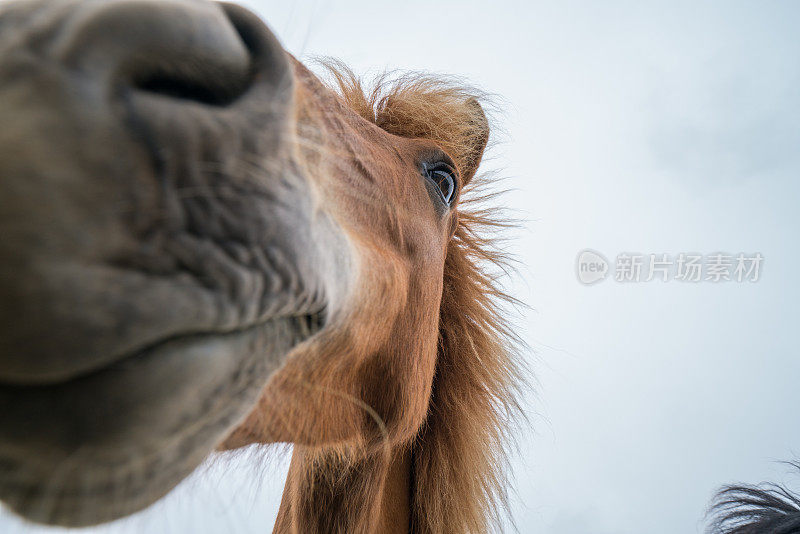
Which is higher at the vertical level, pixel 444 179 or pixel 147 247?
pixel 147 247

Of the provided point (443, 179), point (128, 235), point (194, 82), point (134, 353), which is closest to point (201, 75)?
point (194, 82)

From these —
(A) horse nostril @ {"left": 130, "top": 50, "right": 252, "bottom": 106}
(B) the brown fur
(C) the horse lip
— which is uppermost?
(A) horse nostril @ {"left": 130, "top": 50, "right": 252, "bottom": 106}

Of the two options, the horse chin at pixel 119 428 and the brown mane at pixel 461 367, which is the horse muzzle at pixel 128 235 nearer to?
the horse chin at pixel 119 428

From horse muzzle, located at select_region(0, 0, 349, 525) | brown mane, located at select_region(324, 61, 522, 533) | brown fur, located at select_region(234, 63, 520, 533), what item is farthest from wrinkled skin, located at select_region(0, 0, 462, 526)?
brown mane, located at select_region(324, 61, 522, 533)

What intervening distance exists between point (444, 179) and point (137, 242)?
126 centimetres

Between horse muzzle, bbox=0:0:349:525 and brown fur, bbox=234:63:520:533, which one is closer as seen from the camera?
horse muzzle, bbox=0:0:349:525

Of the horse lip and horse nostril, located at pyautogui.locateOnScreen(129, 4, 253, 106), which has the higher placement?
horse nostril, located at pyautogui.locateOnScreen(129, 4, 253, 106)

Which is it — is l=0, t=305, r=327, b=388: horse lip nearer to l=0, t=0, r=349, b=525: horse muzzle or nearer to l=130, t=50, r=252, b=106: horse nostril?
l=0, t=0, r=349, b=525: horse muzzle

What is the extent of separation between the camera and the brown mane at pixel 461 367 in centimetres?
169

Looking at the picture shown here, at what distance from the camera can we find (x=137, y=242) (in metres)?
0.52

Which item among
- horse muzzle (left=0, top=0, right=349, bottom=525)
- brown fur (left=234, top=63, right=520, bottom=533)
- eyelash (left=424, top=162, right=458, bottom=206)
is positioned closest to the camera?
horse muzzle (left=0, top=0, right=349, bottom=525)

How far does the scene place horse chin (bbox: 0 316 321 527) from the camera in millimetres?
514

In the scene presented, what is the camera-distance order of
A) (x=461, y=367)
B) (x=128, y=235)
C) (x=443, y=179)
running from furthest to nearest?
(x=461, y=367) → (x=443, y=179) → (x=128, y=235)

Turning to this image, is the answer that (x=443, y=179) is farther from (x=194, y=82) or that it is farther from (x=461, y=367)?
(x=194, y=82)
